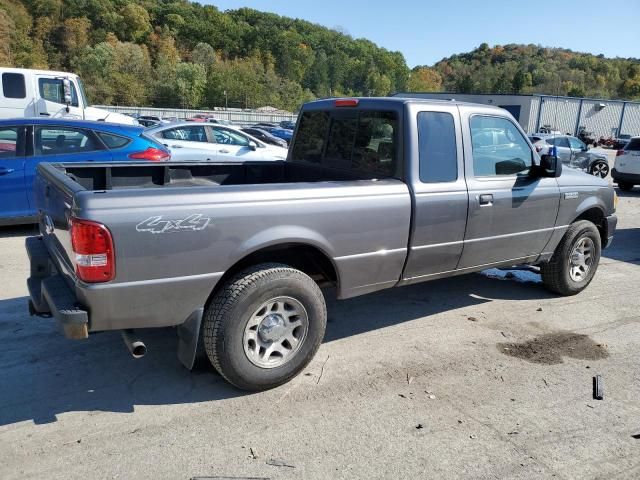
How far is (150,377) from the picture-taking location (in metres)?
3.73

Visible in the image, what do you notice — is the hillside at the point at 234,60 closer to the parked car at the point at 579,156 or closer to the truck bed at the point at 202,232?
the parked car at the point at 579,156

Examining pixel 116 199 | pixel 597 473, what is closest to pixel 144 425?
pixel 116 199

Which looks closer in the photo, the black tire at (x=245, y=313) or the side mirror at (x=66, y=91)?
the black tire at (x=245, y=313)

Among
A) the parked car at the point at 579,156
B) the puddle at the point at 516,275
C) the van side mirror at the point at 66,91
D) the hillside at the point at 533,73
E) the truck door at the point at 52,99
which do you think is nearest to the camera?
the puddle at the point at 516,275

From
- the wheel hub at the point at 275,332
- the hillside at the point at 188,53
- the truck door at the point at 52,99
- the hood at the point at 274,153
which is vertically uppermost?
the hillside at the point at 188,53

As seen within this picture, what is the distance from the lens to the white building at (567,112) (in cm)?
5025

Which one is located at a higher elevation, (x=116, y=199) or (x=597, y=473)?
(x=116, y=199)

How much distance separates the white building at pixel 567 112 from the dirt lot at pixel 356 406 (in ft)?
147

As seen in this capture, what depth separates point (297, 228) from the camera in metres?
3.45

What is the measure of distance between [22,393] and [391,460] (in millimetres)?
2405

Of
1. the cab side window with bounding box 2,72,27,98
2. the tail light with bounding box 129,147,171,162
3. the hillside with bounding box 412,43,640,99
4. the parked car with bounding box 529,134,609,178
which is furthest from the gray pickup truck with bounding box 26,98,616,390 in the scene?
the hillside with bounding box 412,43,640,99

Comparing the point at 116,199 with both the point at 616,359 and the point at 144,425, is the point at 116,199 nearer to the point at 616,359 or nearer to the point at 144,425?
the point at 144,425

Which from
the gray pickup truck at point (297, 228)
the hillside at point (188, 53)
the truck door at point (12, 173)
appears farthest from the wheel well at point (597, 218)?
the hillside at point (188, 53)

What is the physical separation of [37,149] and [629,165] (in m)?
14.6
